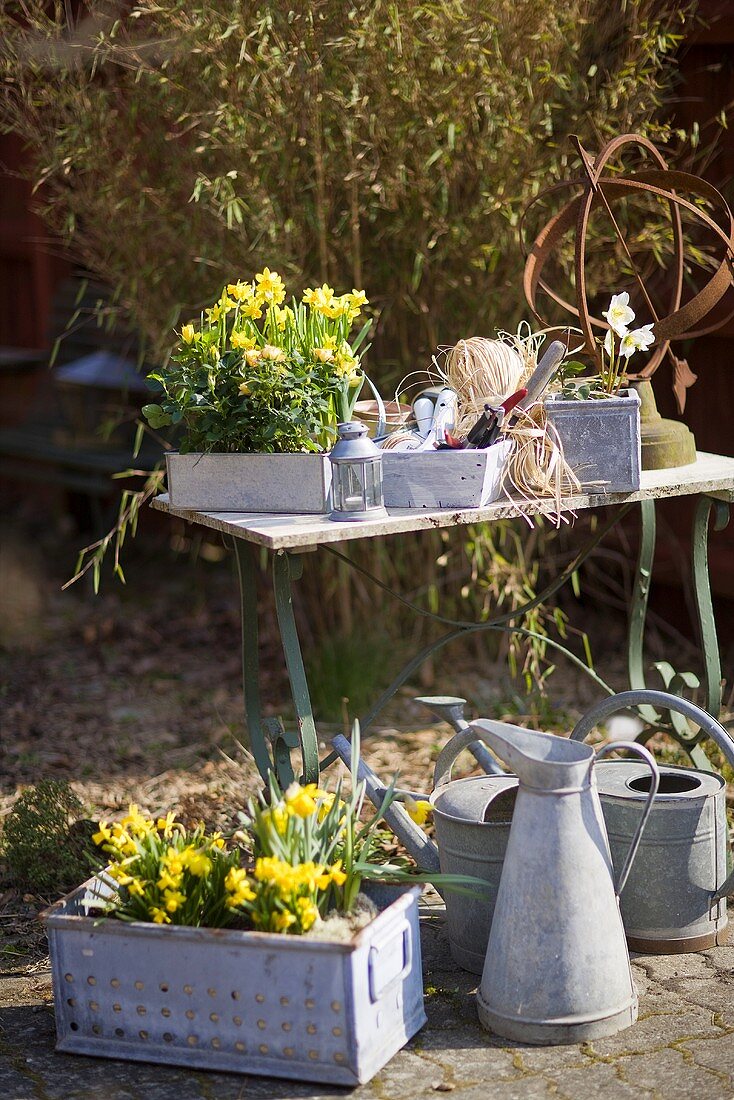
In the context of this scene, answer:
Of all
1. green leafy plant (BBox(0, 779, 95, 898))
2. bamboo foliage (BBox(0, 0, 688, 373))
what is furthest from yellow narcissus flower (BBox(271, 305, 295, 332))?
green leafy plant (BBox(0, 779, 95, 898))

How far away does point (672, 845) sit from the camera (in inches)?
115

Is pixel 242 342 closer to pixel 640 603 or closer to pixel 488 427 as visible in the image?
pixel 488 427

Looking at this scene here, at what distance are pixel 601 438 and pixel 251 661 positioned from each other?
3.40ft

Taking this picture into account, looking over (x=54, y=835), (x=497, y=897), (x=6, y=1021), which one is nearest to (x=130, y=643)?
(x=54, y=835)

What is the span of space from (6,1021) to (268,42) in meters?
2.65

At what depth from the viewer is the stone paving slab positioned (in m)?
2.51

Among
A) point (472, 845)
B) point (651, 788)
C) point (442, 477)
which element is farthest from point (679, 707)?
point (442, 477)

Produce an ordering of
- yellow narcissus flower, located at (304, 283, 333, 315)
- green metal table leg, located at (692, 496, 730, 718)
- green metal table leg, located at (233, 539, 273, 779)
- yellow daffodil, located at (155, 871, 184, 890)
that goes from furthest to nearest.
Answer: green metal table leg, located at (692, 496, 730, 718) → green metal table leg, located at (233, 539, 273, 779) → yellow narcissus flower, located at (304, 283, 333, 315) → yellow daffodil, located at (155, 871, 184, 890)

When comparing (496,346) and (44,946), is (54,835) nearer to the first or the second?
(44,946)

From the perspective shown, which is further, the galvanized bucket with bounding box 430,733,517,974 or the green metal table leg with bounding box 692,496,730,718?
the green metal table leg with bounding box 692,496,730,718

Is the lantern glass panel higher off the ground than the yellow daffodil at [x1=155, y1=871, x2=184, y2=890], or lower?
higher

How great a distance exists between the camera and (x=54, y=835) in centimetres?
359

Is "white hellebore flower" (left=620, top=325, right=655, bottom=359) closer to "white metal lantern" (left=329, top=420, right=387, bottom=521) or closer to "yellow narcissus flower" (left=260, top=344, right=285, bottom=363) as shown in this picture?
"white metal lantern" (left=329, top=420, right=387, bottom=521)

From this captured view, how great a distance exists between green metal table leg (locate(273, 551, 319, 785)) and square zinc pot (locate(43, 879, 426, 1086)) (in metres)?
0.41
